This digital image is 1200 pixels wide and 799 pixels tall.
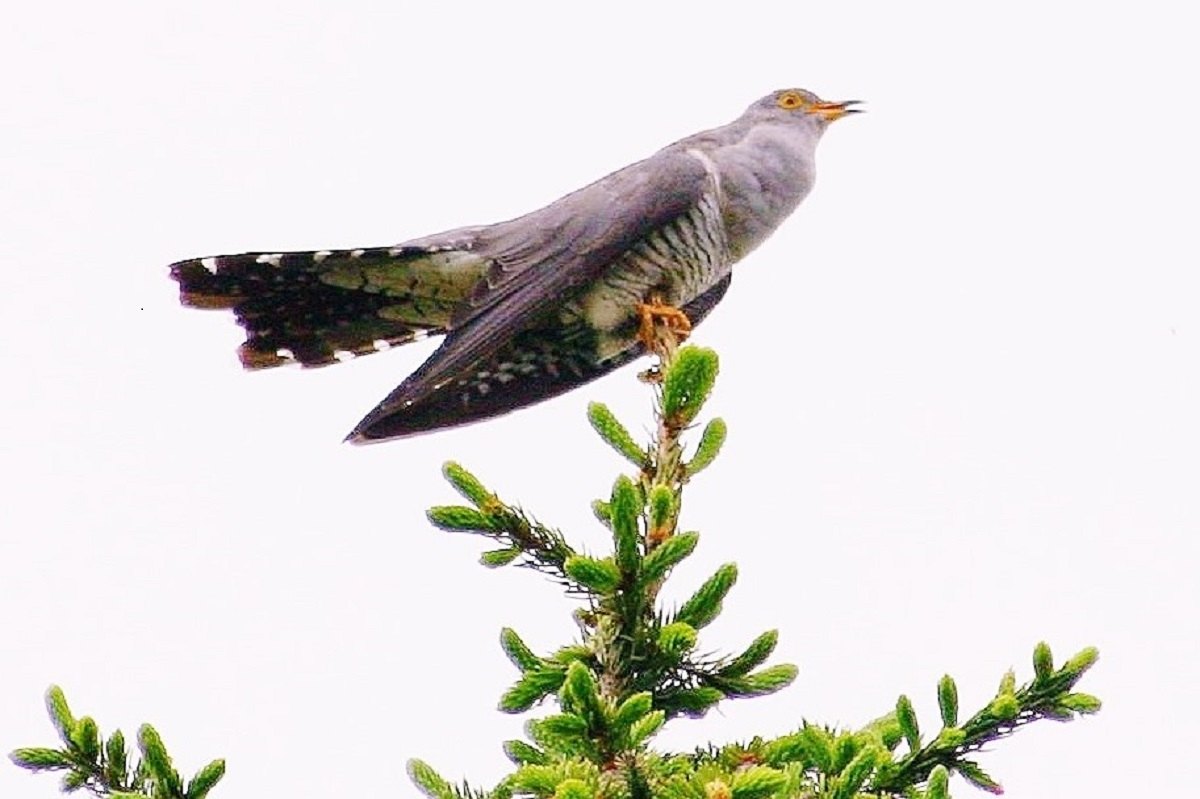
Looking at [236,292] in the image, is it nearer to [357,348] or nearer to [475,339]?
[357,348]

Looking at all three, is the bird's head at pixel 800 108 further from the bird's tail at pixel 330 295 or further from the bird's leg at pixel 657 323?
the bird's tail at pixel 330 295

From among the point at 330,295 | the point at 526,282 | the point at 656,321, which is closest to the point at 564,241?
the point at 526,282

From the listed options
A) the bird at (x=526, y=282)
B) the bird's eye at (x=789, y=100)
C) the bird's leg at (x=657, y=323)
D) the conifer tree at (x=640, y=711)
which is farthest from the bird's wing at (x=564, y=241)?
the conifer tree at (x=640, y=711)

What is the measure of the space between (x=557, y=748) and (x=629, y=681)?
18 cm

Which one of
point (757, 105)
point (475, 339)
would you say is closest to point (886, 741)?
point (475, 339)

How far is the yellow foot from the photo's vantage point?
14.9 ft

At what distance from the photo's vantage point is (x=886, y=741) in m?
2.18

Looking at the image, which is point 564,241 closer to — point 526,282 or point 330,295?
point 526,282

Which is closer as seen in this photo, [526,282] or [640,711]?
[640,711]

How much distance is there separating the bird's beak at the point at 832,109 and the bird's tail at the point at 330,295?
62.8 inches

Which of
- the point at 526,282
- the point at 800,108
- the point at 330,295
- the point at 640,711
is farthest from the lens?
the point at 800,108

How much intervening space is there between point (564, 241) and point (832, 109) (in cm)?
155

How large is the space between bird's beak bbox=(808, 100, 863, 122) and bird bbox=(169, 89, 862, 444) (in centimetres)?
75

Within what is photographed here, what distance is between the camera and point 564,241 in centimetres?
460
